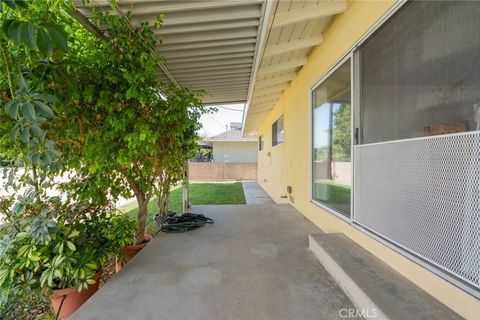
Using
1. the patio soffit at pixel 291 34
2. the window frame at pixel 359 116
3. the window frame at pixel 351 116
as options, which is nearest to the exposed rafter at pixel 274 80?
the patio soffit at pixel 291 34

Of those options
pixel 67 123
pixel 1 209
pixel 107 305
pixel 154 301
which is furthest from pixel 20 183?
pixel 154 301

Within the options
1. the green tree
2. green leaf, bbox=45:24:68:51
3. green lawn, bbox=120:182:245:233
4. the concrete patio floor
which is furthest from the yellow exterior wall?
green leaf, bbox=45:24:68:51

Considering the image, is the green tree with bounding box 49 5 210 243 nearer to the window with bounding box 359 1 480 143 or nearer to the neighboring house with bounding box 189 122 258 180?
the window with bounding box 359 1 480 143

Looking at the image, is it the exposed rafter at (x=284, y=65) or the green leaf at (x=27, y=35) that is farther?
the exposed rafter at (x=284, y=65)

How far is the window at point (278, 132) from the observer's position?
6773mm

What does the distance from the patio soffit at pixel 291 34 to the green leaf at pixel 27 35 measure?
5.90ft

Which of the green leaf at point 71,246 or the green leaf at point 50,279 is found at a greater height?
the green leaf at point 71,246

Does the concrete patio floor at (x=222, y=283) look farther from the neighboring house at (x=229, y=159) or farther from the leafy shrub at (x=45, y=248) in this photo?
the neighboring house at (x=229, y=159)

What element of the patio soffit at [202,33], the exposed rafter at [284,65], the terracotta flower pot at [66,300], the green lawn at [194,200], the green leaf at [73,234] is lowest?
the green lawn at [194,200]

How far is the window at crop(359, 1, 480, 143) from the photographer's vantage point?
4.37 feet

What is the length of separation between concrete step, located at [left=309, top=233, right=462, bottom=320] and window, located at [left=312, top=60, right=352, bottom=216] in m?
0.62

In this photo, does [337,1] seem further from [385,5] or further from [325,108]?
[325,108]

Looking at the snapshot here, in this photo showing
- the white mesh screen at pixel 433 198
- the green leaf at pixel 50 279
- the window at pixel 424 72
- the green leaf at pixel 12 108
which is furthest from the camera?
the green leaf at pixel 50 279

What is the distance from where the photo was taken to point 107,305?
183 centimetres
